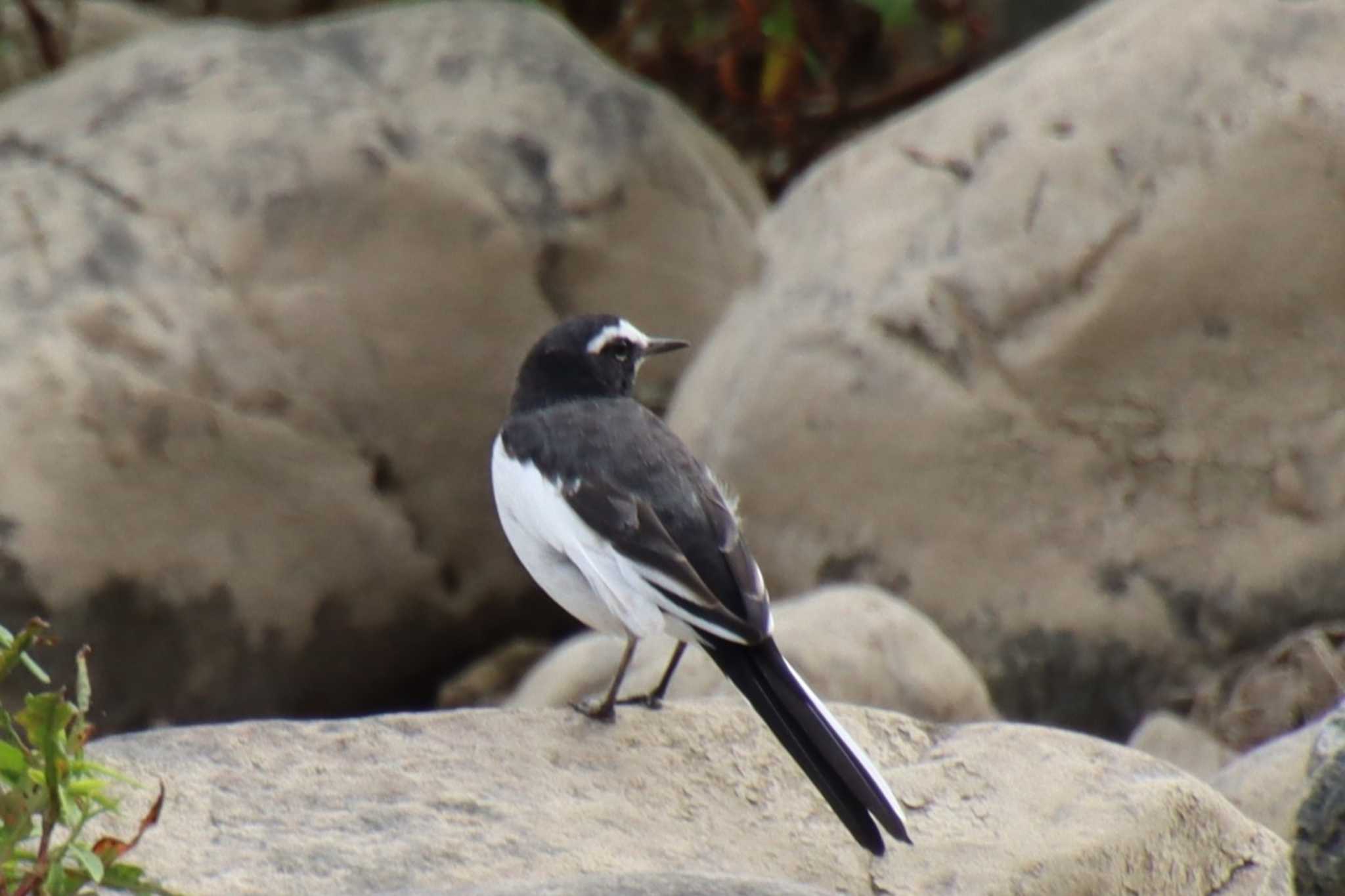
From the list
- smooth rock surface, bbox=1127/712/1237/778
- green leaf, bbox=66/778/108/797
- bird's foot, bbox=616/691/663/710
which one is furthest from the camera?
smooth rock surface, bbox=1127/712/1237/778

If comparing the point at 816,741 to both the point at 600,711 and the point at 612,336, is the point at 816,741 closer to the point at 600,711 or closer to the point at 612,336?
the point at 600,711

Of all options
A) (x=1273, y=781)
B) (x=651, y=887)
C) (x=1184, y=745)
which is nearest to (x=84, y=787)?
(x=651, y=887)

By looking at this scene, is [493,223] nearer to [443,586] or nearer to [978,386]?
[443,586]

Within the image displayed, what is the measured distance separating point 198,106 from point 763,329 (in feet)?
7.95

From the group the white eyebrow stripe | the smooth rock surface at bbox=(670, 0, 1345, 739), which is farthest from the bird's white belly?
the smooth rock surface at bbox=(670, 0, 1345, 739)

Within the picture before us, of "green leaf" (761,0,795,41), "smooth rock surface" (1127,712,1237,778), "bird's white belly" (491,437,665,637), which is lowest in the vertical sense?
"smooth rock surface" (1127,712,1237,778)

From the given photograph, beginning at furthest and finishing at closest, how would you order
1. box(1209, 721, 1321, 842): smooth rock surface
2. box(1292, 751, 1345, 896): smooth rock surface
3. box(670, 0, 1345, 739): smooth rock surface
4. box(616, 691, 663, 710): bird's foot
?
1. box(670, 0, 1345, 739): smooth rock surface
2. box(1209, 721, 1321, 842): smooth rock surface
3. box(616, 691, 663, 710): bird's foot
4. box(1292, 751, 1345, 896): smooth rock surface

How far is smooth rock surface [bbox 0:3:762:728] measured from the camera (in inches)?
275

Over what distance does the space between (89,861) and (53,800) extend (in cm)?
10

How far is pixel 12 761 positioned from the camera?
3115 millimetres

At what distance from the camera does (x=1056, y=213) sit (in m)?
6.83

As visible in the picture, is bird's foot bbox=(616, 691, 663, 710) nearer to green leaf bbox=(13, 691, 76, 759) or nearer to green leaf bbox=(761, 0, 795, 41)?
green leaf bbox=(13, 691, 76, 759)

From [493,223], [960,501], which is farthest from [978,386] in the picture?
[493,223]

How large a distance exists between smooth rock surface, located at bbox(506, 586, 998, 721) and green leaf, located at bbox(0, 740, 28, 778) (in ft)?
9.11
